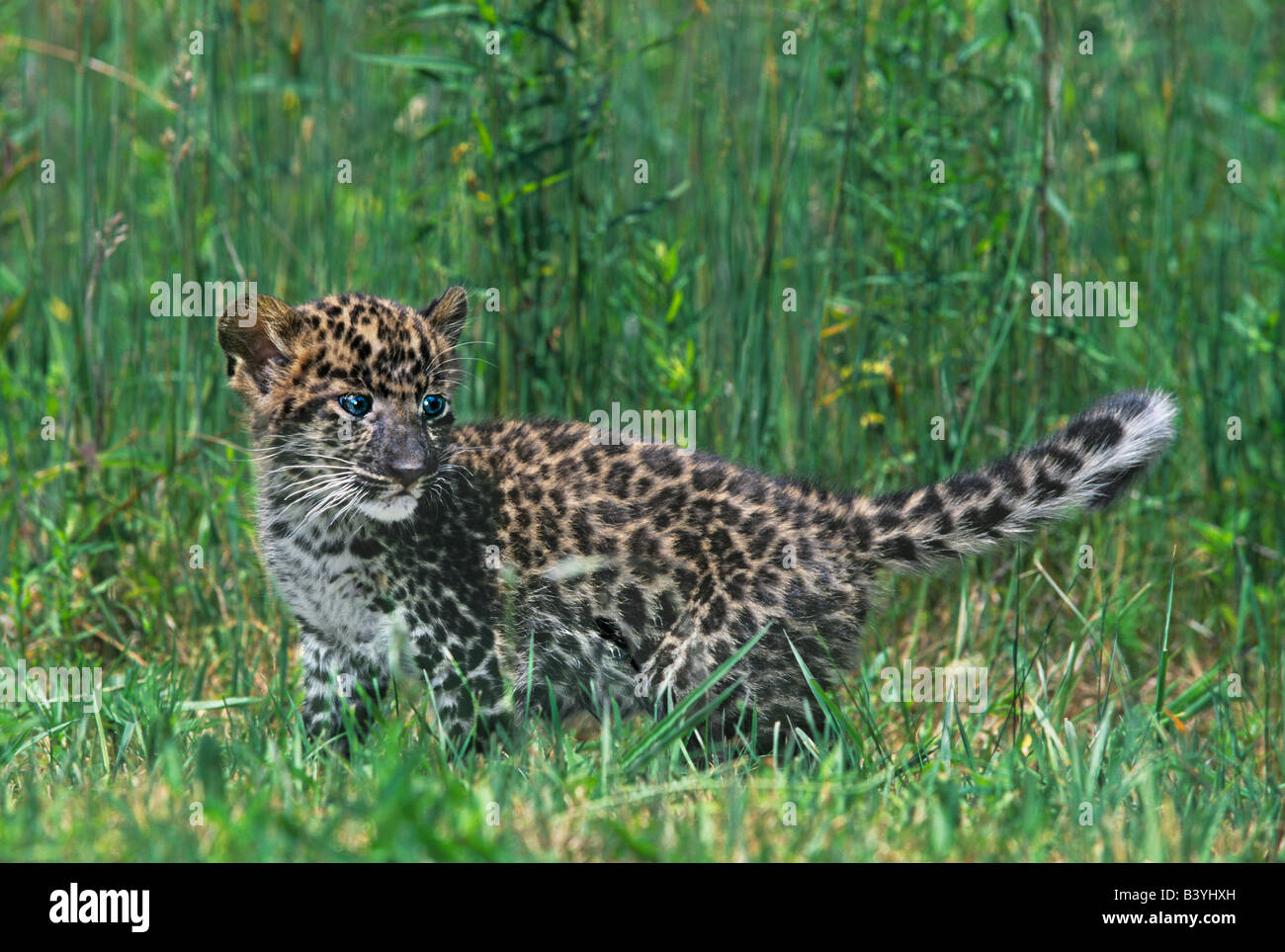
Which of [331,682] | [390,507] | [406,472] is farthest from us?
[331,682]

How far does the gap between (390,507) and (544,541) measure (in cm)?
59

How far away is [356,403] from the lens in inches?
182

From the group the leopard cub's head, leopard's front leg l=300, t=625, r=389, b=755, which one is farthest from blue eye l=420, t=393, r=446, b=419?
leopard's front leg l=300, t=625, r=389, b=755

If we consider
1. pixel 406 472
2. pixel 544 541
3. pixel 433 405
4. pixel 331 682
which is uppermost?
pixel 433 405

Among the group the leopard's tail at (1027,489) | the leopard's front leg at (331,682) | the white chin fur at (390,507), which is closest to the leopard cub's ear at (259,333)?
the white chin fur at (390,507)

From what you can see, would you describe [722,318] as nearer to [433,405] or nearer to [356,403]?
[433,405]

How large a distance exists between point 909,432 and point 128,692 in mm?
3567

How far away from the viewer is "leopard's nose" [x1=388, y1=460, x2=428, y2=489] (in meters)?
4.45

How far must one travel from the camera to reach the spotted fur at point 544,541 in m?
4.57

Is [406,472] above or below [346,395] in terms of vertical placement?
below

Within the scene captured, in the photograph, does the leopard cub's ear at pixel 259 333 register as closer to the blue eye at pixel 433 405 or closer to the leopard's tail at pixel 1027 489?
the blue eye at pixel 433 405

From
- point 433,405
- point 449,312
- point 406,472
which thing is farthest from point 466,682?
point 449,312

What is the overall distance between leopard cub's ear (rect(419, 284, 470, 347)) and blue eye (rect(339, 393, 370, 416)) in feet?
1.42

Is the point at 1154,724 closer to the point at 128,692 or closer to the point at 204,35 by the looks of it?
the point at 128,692
